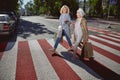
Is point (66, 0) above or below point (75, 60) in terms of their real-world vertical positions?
above

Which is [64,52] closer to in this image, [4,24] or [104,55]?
[104,55]

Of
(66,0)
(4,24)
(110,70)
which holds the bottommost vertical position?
(110,70)

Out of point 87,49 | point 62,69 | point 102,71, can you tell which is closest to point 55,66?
point 62,69

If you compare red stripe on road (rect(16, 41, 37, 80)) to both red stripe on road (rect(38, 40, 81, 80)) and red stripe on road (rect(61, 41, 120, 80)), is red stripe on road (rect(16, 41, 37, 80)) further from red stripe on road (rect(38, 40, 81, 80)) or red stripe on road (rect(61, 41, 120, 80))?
Result: red stripe on road (rect(61, 41, 120, 80))

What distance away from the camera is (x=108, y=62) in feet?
21.1

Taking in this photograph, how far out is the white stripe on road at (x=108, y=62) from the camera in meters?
5.81

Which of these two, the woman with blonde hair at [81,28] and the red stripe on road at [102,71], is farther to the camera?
the woman with blonde hair at [81,28]

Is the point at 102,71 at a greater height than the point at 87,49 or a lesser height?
lesser

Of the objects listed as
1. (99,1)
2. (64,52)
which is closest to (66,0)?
(99,1)

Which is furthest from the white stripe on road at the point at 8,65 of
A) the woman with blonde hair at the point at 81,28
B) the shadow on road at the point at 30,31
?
the shadow on road at the point at 30,31

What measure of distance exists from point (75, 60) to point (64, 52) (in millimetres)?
1207

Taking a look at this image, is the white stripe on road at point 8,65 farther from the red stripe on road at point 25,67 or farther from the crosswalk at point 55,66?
the red stripe on road at point 25,67

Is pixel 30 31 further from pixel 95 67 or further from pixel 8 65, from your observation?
pixel 95 67

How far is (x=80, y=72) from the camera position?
541 centimetres
